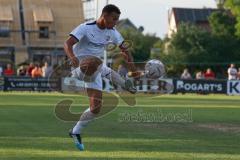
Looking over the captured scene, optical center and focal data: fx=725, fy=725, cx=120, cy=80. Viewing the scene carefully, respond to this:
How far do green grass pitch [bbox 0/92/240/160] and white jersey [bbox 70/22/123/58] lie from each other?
1.65 meters

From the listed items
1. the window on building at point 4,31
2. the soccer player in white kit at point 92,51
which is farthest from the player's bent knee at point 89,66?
the window on building at point 4,31

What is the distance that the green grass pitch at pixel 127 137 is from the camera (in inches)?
445

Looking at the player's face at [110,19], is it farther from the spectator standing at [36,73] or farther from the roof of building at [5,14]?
the roof of building at [5,14]

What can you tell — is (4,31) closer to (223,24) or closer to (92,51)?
(223,24)

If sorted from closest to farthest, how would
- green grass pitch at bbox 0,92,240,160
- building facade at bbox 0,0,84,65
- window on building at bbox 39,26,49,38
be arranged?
green grass pitch at bbox 0,92,240,160 < building facade at bbox 0,0,84,65 < window on building at bbox 39,26,49,38

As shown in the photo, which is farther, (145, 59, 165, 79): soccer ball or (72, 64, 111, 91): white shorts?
(145, 59, 165, 79): soccer ball

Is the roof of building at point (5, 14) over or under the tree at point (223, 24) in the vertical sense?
over

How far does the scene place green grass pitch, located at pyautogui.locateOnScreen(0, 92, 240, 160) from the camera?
37.1 feet

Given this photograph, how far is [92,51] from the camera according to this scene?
1254 centimetres

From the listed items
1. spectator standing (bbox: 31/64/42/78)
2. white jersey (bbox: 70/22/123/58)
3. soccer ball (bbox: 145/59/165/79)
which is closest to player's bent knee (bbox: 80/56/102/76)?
white jersey (bbox: 70/22/123/58)

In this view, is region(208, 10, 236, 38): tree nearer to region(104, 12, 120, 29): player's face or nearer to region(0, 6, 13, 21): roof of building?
region(0, 6, 13, 21): roof of building

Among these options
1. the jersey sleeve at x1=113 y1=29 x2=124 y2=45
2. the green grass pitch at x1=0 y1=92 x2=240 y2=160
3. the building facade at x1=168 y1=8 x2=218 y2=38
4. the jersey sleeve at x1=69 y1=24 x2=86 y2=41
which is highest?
the jersey sleeve at x1=69 y1=24 x2=86 y2=41

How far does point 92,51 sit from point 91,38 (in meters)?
0.28

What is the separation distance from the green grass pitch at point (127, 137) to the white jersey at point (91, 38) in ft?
5.41
